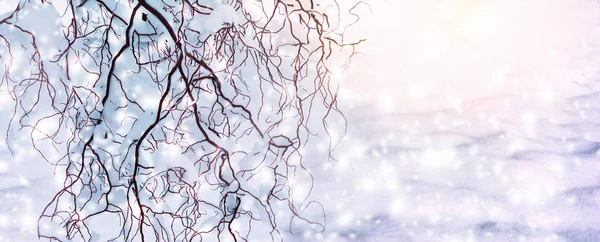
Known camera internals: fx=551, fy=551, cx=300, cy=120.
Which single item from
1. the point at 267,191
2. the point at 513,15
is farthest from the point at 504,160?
the point at 513,15

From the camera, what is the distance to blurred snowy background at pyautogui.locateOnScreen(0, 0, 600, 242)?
8.51ft

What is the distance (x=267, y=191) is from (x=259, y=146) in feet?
0.49

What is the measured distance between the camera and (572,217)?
8.61 feet

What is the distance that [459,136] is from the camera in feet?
11.8

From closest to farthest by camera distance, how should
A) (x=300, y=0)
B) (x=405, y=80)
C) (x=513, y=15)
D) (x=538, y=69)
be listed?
(x=300, y=0) → (x=405, y=80) → (x=538, y=69) → (x=513, y=15)

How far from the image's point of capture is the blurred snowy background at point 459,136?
259 centimetres

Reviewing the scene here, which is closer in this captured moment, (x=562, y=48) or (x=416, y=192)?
(x=416, y=192)

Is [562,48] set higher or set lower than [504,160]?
higher

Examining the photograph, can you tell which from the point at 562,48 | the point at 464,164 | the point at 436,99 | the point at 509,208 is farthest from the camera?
the point at 562,48

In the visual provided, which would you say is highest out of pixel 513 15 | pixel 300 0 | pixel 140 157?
pixel 513 15

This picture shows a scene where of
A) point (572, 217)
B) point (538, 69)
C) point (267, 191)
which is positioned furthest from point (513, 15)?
point (267, 191)

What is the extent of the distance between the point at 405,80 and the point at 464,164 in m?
1.49

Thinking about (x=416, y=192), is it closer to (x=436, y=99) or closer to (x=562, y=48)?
(x=436, y=99)

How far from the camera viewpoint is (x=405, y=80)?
4.55m
